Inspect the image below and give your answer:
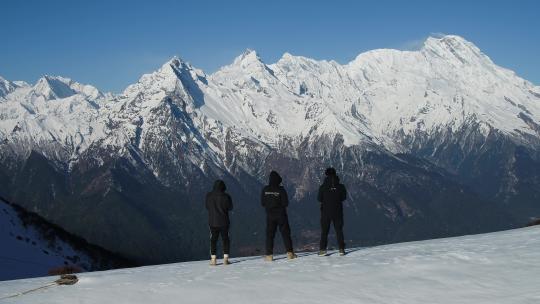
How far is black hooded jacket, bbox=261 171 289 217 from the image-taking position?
29438 millimetres

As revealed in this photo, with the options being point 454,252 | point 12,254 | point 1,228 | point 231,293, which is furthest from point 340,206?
point 1,228

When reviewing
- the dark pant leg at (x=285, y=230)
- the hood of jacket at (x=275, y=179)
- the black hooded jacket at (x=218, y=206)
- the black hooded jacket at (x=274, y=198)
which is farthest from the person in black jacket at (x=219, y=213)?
the dark pant leg at (x=285, y=230)

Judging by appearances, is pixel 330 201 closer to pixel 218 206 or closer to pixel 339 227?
pixel 339 227

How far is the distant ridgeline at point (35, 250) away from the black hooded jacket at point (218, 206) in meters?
35.4

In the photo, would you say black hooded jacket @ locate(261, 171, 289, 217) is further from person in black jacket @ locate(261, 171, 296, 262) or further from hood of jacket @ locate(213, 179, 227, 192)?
hood of jacket @ locate(213, 179, 227, 192)

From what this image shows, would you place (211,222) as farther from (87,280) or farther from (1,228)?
(1,228)

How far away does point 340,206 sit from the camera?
99.4 ft

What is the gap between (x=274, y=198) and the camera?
2945cm

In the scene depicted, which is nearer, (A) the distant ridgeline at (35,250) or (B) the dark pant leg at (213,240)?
(B) the dark pant leg at (213,240)

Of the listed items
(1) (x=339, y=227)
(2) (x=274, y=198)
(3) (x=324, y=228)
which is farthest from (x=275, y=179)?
(1) (x=339, y=227)

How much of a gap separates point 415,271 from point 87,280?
1202 centimetres

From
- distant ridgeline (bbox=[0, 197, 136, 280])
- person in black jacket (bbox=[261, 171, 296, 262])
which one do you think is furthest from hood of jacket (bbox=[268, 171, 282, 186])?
distant ridgeline (bbox=[0, 197, 136, 280])

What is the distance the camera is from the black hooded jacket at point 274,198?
29438 millimetres

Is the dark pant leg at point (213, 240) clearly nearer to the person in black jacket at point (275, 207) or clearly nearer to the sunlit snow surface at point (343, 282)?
the sunlit snow surface at point (343, 282)
